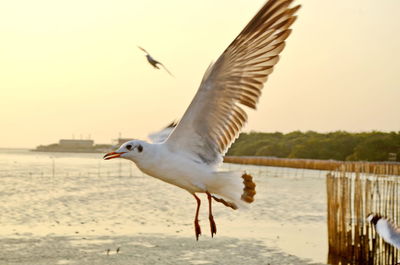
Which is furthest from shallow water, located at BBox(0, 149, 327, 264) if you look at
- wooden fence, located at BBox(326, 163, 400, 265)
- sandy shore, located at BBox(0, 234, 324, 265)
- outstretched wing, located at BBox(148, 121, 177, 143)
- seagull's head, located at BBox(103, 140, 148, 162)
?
seagull's head, located at BBox(103, 140, 148, 162)

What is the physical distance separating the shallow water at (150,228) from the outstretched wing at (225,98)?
15863mm

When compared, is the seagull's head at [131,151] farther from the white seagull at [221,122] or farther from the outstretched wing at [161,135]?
the outstretched wing at [161,135]

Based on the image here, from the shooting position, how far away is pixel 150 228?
23719 mm

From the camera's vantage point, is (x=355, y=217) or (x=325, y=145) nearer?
(x=355, y=217)

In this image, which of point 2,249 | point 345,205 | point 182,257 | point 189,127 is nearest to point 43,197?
point 2,249

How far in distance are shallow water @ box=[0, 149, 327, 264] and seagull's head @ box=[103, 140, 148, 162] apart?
53.1ft

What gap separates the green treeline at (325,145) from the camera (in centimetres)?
Answer: 5503

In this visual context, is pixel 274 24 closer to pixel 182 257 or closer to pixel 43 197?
pixel 182 257

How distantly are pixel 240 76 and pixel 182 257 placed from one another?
16.7 metres

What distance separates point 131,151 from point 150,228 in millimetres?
22337

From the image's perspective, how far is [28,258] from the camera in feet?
58.0

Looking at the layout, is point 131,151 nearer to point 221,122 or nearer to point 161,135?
point 221,122

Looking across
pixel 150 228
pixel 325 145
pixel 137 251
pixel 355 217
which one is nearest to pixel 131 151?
pixel 355 217

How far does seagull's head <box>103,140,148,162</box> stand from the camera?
1.79 metres
